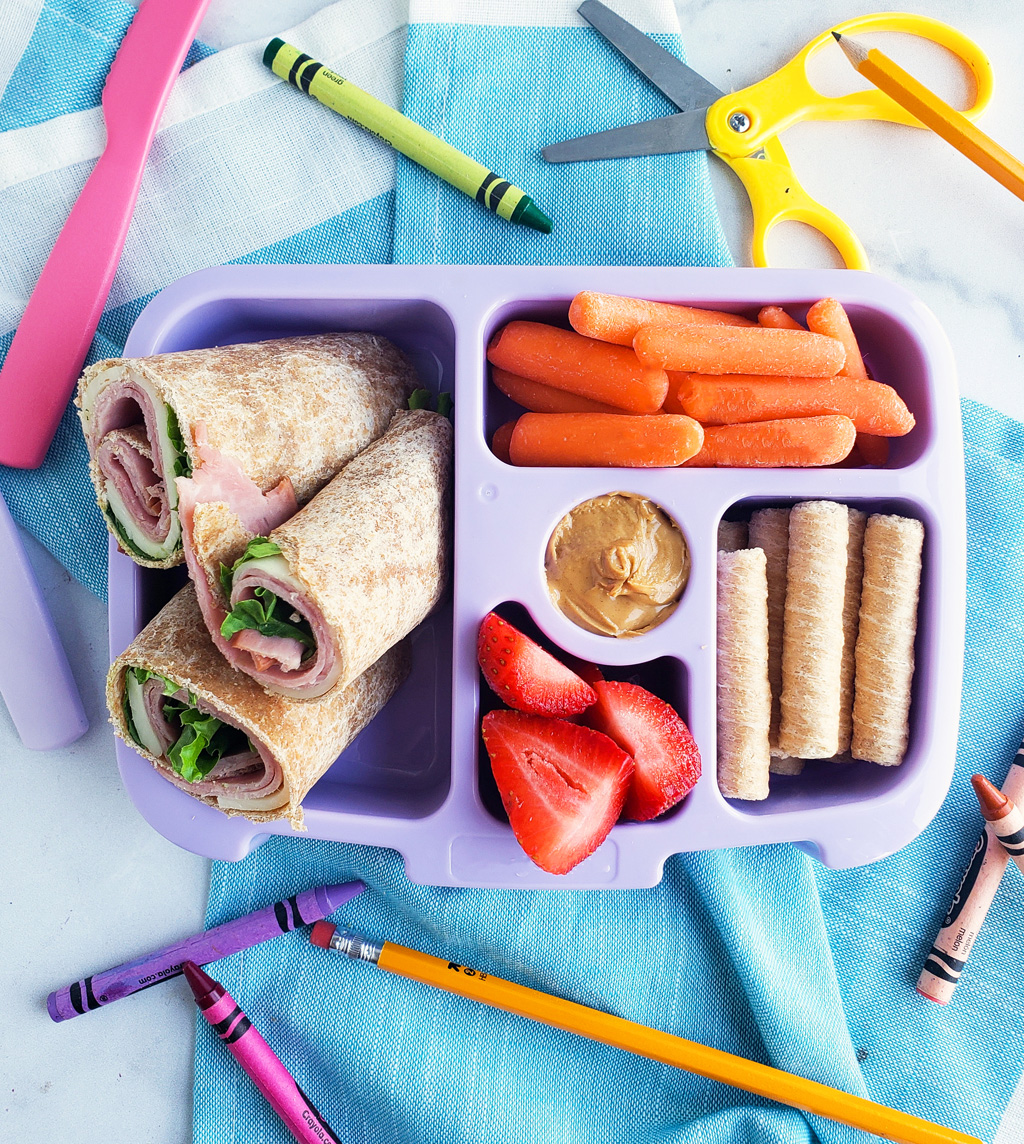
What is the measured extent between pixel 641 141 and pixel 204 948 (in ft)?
4.97

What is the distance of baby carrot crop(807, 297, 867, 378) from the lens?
1.26 metres

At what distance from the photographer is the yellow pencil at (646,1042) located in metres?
1.35

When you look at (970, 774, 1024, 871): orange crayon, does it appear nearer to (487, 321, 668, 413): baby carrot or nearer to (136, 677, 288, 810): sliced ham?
(487, 321, 668, 413): baby carrot

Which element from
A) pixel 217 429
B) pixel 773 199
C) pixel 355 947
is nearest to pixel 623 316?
pixel 773 199

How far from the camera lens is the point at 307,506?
115 centimetres

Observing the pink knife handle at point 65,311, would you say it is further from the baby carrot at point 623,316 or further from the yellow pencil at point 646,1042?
the yellow pencil at point 646,1042

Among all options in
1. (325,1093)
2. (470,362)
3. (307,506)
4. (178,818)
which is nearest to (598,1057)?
(325,1093)

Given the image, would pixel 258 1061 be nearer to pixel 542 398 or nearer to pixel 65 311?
pixel 542 398

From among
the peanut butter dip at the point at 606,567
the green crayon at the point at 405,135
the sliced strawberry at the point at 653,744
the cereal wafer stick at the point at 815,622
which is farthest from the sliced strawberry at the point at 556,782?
the green crayon at the point at 405,135

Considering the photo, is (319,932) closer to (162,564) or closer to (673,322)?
(162,564)

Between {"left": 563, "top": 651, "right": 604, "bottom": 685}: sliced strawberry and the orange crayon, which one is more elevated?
{"left": 563, "top": 651, "right": 604, "bottom": 685}: sliced strawberry

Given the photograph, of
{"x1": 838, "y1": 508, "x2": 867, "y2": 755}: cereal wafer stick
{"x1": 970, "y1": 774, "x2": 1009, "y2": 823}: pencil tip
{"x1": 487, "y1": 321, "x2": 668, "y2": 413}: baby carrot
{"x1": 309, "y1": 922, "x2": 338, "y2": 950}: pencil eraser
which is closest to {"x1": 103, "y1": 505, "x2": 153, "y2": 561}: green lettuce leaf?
{"x1": 487, "y1": 321, "x2": 668, "y2": 413}: baby carrot

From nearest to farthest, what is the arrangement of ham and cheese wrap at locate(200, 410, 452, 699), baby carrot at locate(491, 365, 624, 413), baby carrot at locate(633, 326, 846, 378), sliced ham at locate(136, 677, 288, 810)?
ham and cheese wrap at locate(200, 410, 452, 699) < sliced ham at locate(136, 677, 288, 810) < baby carrot at locate(633, 326, 846, 378) < baby carrot at locate(491, 365, 624, 413)

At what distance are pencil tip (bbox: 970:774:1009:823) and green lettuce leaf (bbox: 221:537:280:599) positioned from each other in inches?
44.2
